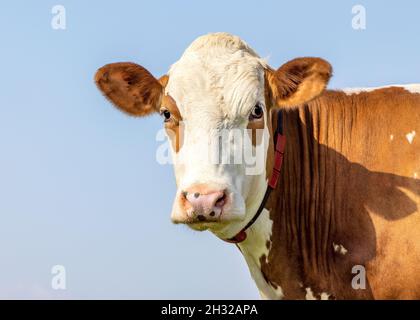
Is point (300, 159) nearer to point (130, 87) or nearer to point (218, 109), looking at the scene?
point (218, 109)

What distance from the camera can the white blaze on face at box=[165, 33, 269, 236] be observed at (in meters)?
7.41

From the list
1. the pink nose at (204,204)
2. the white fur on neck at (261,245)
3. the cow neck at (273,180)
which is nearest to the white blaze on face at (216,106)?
the pink nose at (204,204)

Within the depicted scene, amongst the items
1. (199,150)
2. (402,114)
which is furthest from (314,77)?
(199,150)

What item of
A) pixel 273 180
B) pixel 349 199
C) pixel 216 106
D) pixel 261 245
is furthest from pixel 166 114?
pixel 349 199

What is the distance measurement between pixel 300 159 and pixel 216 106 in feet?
5.10

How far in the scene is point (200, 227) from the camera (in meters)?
7.41

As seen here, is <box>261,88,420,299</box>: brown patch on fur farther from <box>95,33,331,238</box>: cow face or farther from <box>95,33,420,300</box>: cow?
<box>95,33,331,238</box>: cow face

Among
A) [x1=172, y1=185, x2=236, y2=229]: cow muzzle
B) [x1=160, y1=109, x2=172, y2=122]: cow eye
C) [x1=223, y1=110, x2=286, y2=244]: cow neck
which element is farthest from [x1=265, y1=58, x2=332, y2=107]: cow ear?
[x1=172, y1=185, x2=236, y2=229]: cow muzzle

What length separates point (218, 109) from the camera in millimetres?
7668

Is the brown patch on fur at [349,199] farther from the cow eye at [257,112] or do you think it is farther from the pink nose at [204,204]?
the pink nose at [204,204]

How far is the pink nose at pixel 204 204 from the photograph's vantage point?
7.10 metres

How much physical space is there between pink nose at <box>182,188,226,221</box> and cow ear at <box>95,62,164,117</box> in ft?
6.34

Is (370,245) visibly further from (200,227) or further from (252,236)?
(200,227)

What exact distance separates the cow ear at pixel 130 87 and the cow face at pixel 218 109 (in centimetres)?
1
